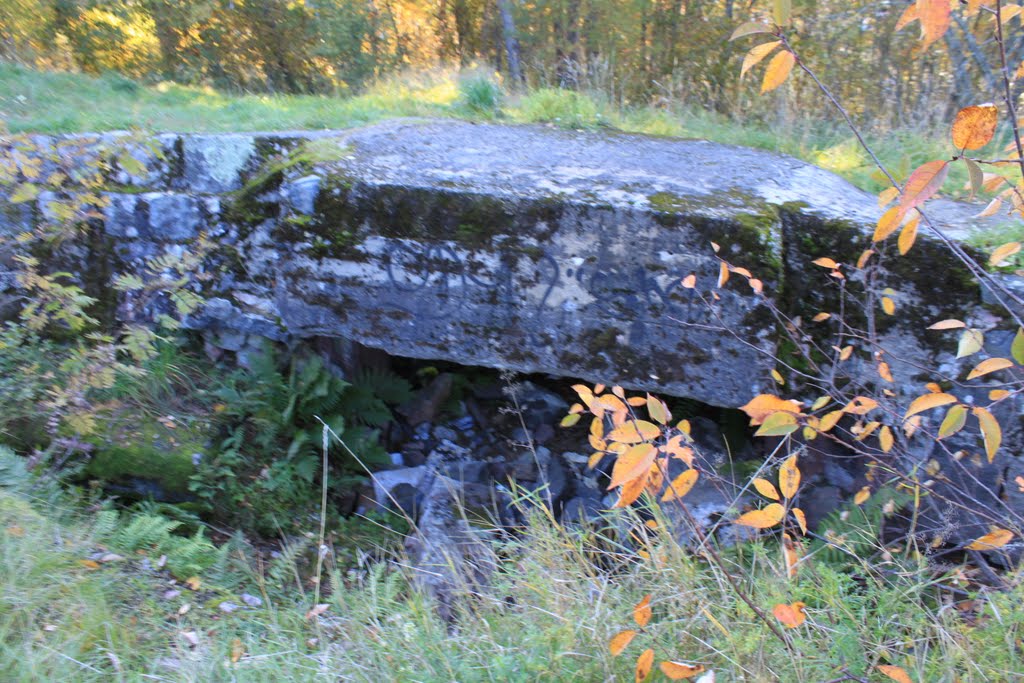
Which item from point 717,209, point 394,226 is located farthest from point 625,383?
point 394,226

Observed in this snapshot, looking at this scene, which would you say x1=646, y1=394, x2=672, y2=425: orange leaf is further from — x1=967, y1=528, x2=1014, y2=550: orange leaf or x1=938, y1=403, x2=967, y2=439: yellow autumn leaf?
x1=967, y1=528, x2=1014, y2=550: orange leaf

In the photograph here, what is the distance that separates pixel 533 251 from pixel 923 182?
1.97 m

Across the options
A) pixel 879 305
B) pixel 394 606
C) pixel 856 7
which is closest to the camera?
pixel 394 606

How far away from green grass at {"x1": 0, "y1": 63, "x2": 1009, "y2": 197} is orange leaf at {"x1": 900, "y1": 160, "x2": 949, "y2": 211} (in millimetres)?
2875

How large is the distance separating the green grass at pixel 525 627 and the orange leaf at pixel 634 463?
620mm

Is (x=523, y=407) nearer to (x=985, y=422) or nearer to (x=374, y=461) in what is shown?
(x=374, y=461)

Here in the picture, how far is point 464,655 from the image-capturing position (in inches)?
79.6

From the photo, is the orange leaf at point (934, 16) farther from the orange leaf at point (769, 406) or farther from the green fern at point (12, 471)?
the green fern at point (12, 471)

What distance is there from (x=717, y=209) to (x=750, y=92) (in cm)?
537

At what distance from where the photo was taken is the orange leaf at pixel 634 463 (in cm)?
146

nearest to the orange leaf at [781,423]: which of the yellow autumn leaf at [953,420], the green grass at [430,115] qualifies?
the yellow autumn leaf at [953,420]

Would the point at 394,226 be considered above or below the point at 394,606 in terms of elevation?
above

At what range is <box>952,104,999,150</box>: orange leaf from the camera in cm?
140

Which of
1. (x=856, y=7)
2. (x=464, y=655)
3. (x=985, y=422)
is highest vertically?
(x=856, y=7)
